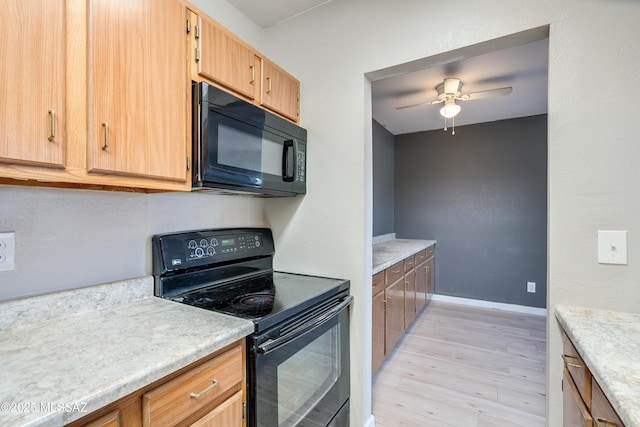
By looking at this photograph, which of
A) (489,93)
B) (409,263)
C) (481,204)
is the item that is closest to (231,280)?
(409,263)

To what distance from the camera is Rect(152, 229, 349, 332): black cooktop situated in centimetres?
123

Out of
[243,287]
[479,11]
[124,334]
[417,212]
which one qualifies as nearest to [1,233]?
[124,334]

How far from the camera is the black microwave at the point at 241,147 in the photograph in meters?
1.17

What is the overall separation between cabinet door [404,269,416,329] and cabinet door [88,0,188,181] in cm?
234

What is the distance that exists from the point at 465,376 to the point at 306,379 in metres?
1.61

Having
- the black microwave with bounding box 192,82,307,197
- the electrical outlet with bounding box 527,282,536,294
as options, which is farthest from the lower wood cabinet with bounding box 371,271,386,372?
the electrical outlet with bounding box 527,282,536,294

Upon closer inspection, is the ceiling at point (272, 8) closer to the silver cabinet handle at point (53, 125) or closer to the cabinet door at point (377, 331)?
the silver cabinet handle at point (53, 125)

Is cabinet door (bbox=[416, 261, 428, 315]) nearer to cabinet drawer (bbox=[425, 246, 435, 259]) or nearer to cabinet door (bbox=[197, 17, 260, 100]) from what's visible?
cabinet drawer (bbox=[425, 246, 435, 259])

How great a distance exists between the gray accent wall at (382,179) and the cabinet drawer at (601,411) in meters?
3.04

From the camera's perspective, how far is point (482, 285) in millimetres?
3926

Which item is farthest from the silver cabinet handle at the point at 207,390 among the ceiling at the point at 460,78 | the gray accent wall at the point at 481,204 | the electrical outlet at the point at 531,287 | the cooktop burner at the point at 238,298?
the electrical outlet at the point at 531,287

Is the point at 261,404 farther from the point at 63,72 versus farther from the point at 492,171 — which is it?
the point at 492,171

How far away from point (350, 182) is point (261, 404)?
Answer: 3.60 feet

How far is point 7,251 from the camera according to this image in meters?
0.97
